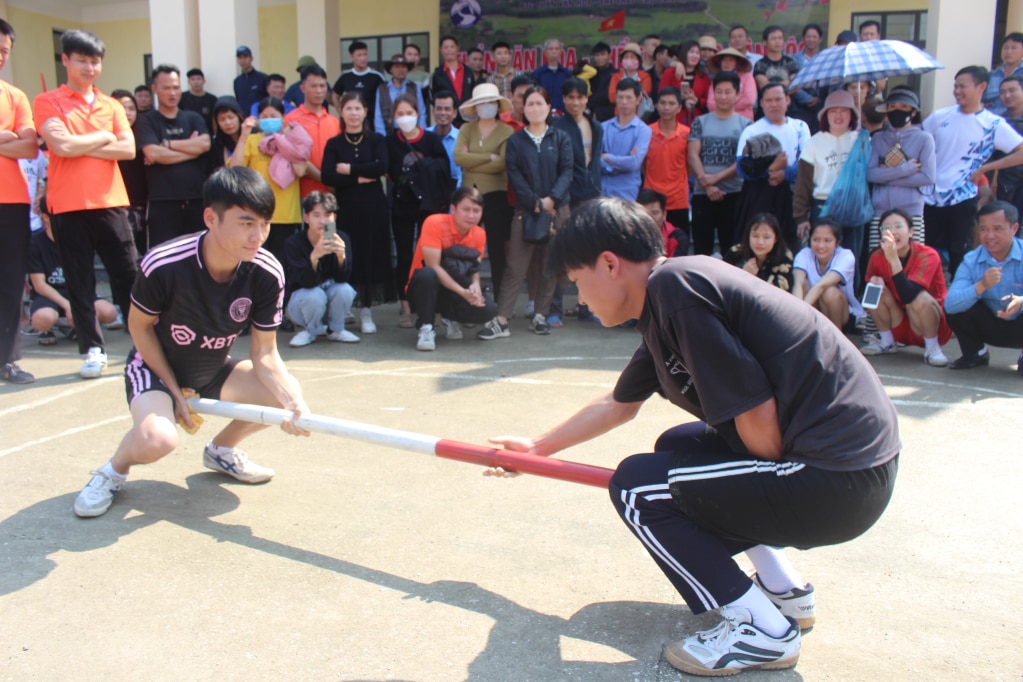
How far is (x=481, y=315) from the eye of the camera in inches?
280

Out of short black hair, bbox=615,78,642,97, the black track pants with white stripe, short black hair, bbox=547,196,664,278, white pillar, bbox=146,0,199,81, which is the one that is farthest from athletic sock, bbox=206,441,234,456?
white pillar, bbox=146,0,199,81

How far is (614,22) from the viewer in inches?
504

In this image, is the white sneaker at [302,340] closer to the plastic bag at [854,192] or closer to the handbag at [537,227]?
the handbag at [537,227]

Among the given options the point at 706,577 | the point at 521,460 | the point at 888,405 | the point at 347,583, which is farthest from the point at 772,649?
the point at 347,583

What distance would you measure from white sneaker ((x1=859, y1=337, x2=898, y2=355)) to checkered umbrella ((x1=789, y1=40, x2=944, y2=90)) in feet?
6.70

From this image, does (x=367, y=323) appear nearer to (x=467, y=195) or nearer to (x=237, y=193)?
(x=467, y=195)

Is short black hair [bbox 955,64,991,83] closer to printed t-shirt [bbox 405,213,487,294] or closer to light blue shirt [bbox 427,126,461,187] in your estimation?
printed t-shirt [bbox 405,213,487,294]

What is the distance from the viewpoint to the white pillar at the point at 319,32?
37.8 ft

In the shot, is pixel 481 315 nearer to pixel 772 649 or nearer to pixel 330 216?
pixel 330 216

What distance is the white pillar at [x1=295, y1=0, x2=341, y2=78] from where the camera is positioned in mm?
11516

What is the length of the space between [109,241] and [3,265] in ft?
2.14

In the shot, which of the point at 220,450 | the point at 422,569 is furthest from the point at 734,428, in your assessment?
the point at 220,450

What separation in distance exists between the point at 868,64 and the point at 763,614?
18.4 ft

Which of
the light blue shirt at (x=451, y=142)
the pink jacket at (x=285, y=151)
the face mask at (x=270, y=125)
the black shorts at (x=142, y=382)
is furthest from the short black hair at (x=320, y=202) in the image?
the black shorts at (x=142, y=382)
